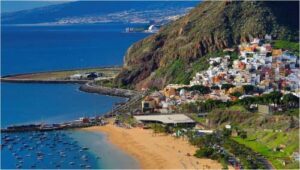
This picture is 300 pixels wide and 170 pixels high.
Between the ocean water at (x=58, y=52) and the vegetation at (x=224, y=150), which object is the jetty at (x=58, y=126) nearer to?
the vegetation at (x=224, y=150)

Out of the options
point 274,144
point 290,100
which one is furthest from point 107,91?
point 274,144

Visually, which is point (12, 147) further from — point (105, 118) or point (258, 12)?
point (258, 12)

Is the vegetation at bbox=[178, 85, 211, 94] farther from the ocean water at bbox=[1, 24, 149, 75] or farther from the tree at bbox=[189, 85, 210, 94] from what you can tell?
the ocean water at bbox=[1, 24, 149, 75]

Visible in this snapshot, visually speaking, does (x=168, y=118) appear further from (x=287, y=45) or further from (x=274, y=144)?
(x=287, y=45)

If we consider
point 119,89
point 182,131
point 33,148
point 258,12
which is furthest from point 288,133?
point 258,12

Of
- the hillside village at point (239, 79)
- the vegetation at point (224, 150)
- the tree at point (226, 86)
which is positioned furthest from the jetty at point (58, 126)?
the tree at point (226, 86)

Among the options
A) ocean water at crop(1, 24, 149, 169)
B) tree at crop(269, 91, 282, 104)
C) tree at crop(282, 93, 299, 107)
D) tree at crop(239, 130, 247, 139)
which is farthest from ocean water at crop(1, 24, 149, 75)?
tree at crop(239, 130, 247, 139)
